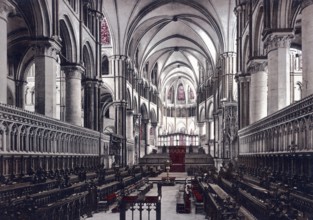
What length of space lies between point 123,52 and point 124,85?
3132 millimetres

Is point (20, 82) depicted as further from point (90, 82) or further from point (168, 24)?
point (168, 24)

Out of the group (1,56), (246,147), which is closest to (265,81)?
(246,147)

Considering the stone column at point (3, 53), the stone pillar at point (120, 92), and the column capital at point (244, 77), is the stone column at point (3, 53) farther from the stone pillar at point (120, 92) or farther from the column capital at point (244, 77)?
the stone pillar at point (120, 92)

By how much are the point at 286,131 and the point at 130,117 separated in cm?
2769

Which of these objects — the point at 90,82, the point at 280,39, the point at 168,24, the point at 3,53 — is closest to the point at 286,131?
the point at 280,39

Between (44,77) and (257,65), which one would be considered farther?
(257,65)

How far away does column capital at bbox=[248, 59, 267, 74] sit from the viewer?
20520 millimetres

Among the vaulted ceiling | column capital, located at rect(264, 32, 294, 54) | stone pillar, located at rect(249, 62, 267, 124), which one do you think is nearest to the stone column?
column capital, located at rect(264, 32, 294, 54)

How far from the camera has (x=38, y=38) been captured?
54.7 feet

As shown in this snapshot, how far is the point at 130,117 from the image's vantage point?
131 feet

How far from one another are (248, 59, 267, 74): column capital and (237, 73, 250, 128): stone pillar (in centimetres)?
261

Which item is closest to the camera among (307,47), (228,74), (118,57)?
(307,47)

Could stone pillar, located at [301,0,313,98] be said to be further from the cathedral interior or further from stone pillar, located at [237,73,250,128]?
stone pillar, located at [237,73,250,128]

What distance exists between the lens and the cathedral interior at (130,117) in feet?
32.5
